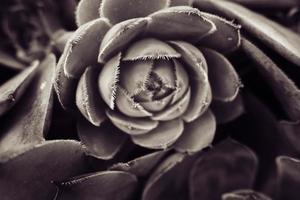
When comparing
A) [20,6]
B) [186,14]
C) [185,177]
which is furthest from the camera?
[20,6]

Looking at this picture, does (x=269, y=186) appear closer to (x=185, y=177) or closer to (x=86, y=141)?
(x=185, y=177)

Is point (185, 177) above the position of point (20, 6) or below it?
below

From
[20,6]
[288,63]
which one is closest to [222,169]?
[288,63]

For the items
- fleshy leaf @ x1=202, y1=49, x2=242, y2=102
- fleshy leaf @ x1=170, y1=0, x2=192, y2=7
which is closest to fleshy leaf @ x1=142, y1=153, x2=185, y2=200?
fleshy leaf @ x1=202, y1=49, x2=242, y2=102

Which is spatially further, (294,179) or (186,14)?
(294,179)

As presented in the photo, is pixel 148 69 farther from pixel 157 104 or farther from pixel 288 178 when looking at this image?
pixel 288 178

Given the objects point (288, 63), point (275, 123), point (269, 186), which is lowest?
point (269, 186)

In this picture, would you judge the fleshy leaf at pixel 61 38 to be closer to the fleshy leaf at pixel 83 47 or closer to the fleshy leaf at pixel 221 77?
the fleshy leaf at pixel 83 47

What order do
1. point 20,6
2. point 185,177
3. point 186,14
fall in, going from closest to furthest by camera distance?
point 186,14
point 185,177
point 20,6

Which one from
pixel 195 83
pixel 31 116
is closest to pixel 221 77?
pixel 195 83
